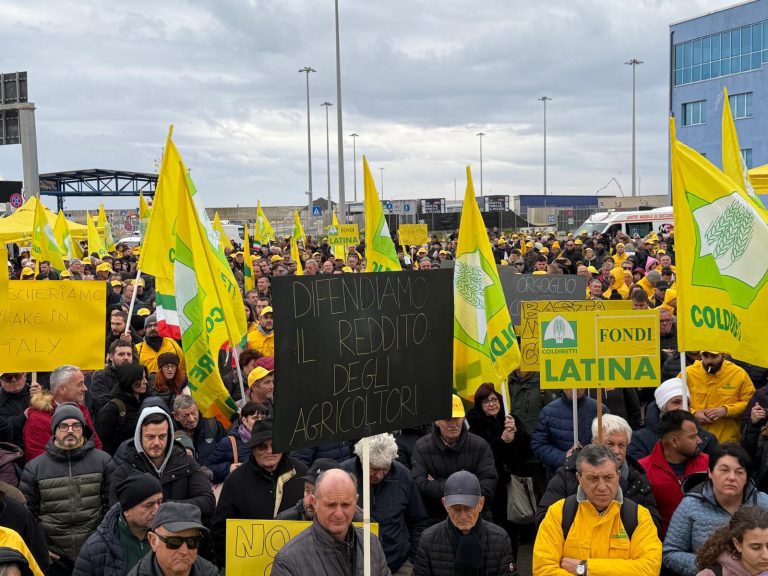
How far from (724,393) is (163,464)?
174 inches

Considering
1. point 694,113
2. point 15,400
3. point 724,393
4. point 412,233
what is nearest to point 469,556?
point 724,393

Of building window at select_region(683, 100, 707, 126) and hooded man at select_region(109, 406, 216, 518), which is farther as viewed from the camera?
building window at select_region(683, 100, 707, 126)

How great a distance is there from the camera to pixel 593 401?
7246 millimetres

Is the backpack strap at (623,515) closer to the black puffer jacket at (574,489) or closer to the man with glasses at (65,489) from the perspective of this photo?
the black puffer jacket at (574,489)

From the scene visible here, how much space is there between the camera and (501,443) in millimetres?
7043

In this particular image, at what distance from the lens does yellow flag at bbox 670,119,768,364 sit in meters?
6.52

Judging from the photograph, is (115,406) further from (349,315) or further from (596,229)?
(596,229)

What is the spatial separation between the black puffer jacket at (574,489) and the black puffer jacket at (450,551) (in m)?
0.33

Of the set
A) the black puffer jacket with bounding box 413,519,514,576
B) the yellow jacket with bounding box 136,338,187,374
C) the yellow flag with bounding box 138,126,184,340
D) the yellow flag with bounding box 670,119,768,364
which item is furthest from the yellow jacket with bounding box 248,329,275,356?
the black puffer jacket with bounding box 413,519,514,576

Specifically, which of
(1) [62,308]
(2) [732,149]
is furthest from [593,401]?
(1) [62,308]

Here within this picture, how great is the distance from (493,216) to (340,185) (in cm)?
1889

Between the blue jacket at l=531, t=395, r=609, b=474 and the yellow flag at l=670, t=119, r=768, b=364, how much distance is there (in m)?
1.01

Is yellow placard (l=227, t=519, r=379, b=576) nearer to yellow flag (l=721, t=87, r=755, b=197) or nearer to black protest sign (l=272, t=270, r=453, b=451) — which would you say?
black protest sign (l=272, t=270, r=453, b=451)

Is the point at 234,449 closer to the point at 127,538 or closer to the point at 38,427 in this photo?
the point at 38,427
